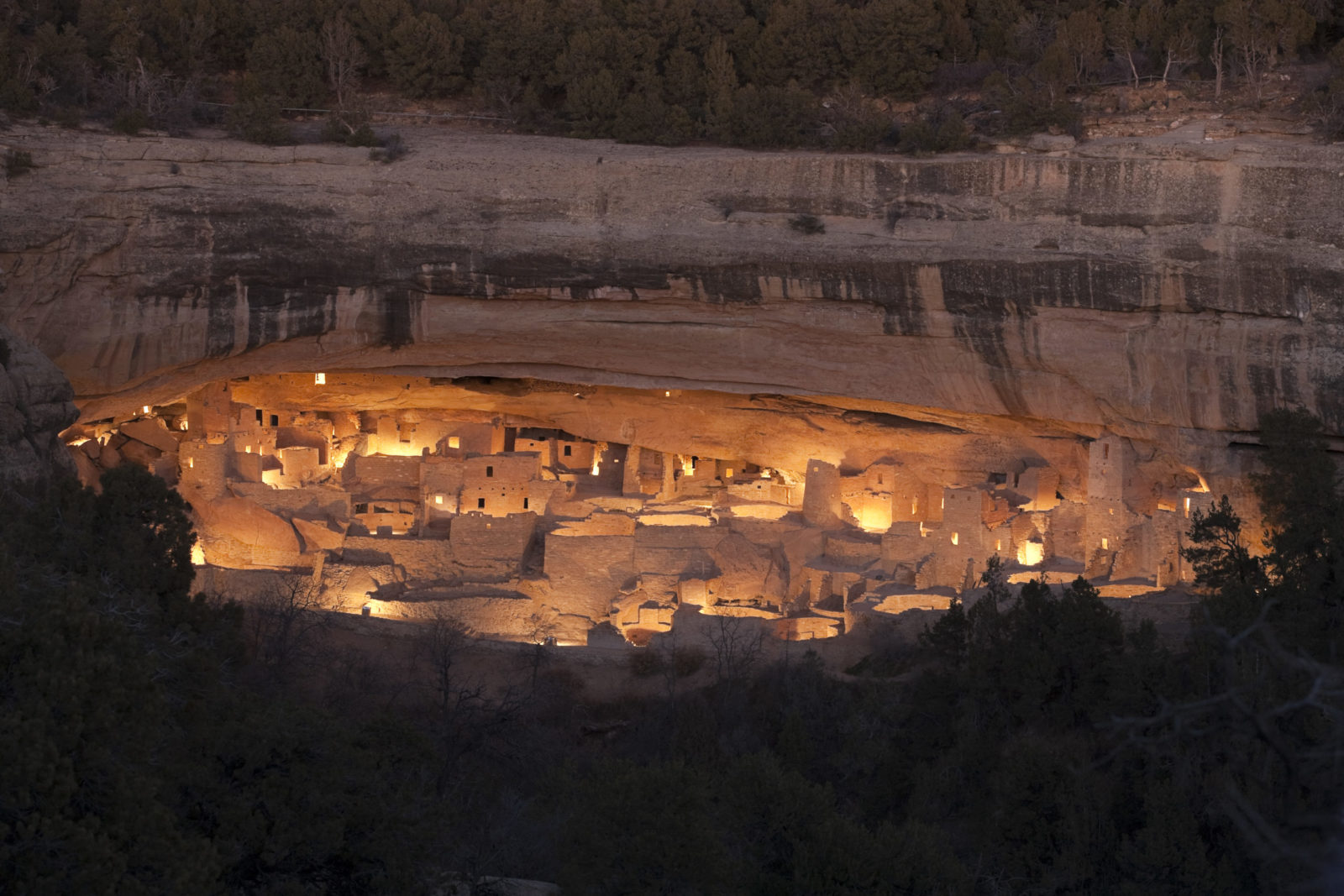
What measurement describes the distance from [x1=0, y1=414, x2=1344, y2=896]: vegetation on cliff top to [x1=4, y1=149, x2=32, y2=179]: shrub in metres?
6.85

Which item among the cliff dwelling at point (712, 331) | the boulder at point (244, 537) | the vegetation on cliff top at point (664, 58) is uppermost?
the vegetation on cliff top at point (664, 58)

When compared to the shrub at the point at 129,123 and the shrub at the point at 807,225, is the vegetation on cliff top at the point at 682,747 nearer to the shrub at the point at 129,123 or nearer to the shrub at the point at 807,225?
the shrub at the point at 807,225

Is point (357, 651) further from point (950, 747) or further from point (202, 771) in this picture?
point (202, 771)

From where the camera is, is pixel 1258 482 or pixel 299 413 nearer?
pixel 1258 482

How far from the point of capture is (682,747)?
2042 centimetres

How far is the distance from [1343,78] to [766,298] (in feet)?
26.9

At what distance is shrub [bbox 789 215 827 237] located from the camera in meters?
23.1

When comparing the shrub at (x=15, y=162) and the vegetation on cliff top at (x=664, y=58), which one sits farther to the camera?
the vegetation on cliff top at (x=664, y=58)

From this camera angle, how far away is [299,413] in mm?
28734

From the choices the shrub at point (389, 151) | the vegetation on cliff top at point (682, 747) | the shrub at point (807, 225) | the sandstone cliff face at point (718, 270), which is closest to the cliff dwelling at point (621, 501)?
the vegetation on cliff top at point (682, 747)

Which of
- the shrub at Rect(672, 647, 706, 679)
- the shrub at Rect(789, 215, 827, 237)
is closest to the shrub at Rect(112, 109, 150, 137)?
the shrub at Rect(789, 215, 827, 237)

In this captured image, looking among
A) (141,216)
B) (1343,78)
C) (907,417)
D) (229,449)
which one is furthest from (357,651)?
(1343,78)

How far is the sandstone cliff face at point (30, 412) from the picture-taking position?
18203 millimetres

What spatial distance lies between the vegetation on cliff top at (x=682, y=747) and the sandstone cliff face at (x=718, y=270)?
211 centimetres
